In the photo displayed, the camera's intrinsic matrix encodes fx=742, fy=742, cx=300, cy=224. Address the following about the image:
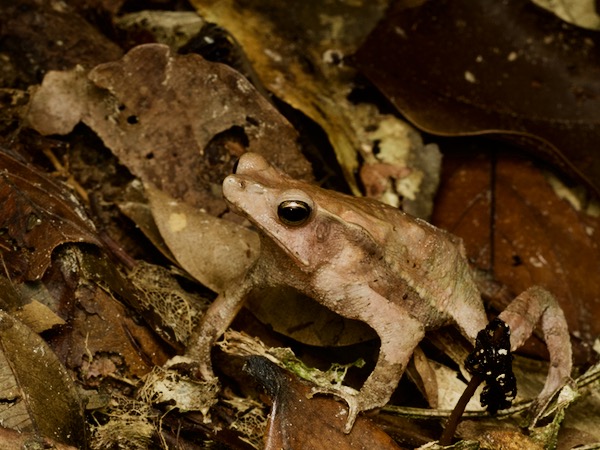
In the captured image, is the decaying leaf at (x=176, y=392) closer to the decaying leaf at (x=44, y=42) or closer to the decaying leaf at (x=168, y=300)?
the decaying leaf at (x=168, y=300)

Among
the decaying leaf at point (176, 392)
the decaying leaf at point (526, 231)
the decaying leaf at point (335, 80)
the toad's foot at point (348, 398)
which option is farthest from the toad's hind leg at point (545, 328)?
the decaying leaf at point (176, 392)

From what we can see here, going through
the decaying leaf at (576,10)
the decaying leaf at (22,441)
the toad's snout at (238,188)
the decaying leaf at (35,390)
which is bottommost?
the decaying leaf at (35,390)

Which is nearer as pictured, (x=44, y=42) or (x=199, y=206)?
(x=199, y=206)

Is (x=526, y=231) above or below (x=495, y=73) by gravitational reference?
below

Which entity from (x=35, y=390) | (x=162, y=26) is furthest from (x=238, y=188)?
(x=162, y=26)

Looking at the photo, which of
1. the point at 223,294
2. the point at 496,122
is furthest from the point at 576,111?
the point at 223,294

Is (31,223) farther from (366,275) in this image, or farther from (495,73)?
(495,73)

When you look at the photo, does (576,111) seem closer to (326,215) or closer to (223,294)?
(326,215)

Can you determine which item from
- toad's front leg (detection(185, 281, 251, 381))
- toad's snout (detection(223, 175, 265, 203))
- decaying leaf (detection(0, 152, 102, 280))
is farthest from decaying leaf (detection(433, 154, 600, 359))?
decaying leaf (detection(0, 152, 102, 280))
